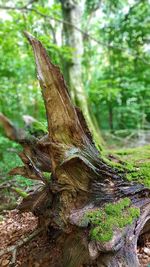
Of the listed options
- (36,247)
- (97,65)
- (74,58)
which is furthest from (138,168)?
(97,65)

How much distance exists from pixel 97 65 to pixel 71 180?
9295mm

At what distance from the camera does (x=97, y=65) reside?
35.1 feet

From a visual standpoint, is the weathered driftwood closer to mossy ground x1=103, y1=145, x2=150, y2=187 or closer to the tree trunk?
mossy ground x1=103, y1=145, x2=150, y2=187

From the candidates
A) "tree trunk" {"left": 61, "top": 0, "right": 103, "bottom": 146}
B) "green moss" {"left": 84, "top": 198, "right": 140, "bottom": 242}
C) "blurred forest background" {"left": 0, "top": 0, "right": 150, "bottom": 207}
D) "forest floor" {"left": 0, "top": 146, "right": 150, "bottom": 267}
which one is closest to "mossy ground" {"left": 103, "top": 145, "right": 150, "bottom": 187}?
"forest floor" {"left": 0, "top": 146, "right": 150, "bottom": 267}

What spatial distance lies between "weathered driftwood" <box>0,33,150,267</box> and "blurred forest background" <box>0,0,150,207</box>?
163 inches

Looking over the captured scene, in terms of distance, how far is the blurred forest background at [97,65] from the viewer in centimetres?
679

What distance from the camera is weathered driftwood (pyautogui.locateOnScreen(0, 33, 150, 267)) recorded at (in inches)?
72.2

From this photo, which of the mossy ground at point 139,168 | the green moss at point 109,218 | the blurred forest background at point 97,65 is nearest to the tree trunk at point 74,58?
the blurred forest background at point 97,65

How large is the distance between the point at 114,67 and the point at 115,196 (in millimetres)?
7982

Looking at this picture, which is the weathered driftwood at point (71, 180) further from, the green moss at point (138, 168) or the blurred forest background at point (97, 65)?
the blurred forest background at point (97, 65)

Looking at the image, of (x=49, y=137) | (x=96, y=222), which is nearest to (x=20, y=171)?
(x=49, y=137)

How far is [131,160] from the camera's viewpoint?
8.26 ft

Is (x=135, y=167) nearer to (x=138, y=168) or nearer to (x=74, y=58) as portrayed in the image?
(x=138, y=168)

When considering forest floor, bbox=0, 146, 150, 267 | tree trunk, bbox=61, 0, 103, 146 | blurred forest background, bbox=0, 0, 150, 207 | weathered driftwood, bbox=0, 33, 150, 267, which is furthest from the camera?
blurred forest background, bbox=0, 0, 150, 207
